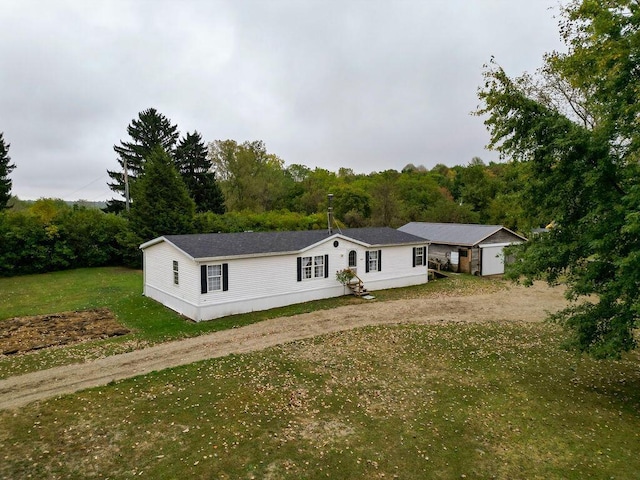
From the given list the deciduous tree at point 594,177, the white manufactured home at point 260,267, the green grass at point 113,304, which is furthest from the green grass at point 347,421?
the white manufactured home at point 260,267

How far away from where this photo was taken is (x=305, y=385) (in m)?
10.2

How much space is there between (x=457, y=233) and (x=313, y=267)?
14678 mm

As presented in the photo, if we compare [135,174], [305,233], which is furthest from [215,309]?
[135,174]

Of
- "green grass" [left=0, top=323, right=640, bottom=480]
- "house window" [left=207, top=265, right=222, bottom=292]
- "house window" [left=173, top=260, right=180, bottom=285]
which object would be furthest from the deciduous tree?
"house window" [left=173, top=260, right=180, bottom=285]

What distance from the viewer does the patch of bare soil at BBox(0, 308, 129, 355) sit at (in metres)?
13.0

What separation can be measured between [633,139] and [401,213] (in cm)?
3413

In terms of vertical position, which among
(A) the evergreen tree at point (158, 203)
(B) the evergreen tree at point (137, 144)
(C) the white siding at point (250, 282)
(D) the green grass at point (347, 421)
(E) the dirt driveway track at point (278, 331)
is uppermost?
(B) the evergreen tree at point (137, 144)

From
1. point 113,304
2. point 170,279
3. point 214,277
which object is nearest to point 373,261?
point 214,277

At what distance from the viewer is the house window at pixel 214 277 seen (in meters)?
16.3

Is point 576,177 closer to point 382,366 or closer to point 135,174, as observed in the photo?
point 382,366

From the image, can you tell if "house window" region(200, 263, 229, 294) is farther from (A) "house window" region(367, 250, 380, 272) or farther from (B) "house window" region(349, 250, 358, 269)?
(A) "house window" region(367, 250, 380, 272)

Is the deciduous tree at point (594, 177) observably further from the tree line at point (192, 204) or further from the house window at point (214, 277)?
the house window at point (214, 277)

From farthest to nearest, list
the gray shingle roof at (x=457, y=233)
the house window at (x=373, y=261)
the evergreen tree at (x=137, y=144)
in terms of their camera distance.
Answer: the evergreen tree at (x=137, y=144)
the gray shingle roof at (x=457, y=233)
the house window at (x=373, y=261)

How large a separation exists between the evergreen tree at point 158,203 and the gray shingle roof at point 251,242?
10.9m
